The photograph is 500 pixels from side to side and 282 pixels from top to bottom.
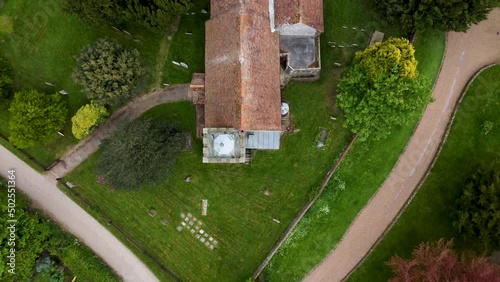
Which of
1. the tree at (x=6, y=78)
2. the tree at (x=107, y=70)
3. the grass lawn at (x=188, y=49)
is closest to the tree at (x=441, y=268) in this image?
the grass lawn at (x=188, y=49)

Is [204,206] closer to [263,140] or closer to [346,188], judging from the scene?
[263,140]

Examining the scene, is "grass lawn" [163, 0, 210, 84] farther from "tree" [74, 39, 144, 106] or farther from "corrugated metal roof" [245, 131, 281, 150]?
"corrugated metal roof" [245, 131, 281, 150]

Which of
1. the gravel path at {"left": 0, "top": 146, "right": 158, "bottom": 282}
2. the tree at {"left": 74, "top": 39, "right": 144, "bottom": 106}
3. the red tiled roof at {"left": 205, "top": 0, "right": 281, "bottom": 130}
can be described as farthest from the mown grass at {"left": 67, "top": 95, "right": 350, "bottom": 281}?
the tree at {"left": 74, "top": 39, "right": 144, "bottom": 106}

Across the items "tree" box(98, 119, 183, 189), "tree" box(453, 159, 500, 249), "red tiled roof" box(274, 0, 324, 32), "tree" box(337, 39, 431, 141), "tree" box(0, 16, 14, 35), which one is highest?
"red tiled roof" box(274, 0, 324, 32)

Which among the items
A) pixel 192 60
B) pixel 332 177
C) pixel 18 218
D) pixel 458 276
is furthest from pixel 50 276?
pixel 458 276

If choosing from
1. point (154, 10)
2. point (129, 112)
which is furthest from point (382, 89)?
point (129, 112)

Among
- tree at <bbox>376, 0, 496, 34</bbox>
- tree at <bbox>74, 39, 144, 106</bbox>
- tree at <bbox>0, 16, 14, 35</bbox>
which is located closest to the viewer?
tree at <bbox>376, 0, 496, 34</bbox>

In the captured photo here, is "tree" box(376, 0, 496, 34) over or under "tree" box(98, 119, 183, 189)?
over
